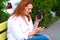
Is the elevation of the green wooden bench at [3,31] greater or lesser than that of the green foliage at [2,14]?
lesser

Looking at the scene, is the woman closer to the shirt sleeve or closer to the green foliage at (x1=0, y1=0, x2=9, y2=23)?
the shirt sleeve

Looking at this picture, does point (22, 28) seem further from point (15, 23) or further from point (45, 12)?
point (45, 12)

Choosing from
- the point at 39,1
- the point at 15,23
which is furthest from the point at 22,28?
the point at 39,1

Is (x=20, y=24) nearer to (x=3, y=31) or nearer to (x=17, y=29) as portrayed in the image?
(x=17, y=29)

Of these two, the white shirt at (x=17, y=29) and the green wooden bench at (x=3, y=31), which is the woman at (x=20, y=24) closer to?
the white shirt at (x=17, y=29)

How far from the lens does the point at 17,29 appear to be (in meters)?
3.77

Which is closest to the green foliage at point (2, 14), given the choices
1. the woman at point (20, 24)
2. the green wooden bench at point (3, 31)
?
the green wooden bench at point (3, 31)

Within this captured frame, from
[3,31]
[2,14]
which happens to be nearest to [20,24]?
[3,31]

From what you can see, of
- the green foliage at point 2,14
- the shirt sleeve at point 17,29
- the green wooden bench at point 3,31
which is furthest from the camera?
the green foliage at point 2,14

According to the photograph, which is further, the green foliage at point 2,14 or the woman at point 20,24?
the green foliage at point 2,14

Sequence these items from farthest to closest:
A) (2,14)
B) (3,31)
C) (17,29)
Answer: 1. (2,14)
2. (3,31)
3. (17,29)

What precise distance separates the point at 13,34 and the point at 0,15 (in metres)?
0.75

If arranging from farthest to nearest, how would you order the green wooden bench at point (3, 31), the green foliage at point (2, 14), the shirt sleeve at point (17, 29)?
the green foliage at point (2, 14) < the green wooden bench at point (3, 31) < the shirt sleeve at point (17, 29)

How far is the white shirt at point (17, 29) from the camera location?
3781 mm
